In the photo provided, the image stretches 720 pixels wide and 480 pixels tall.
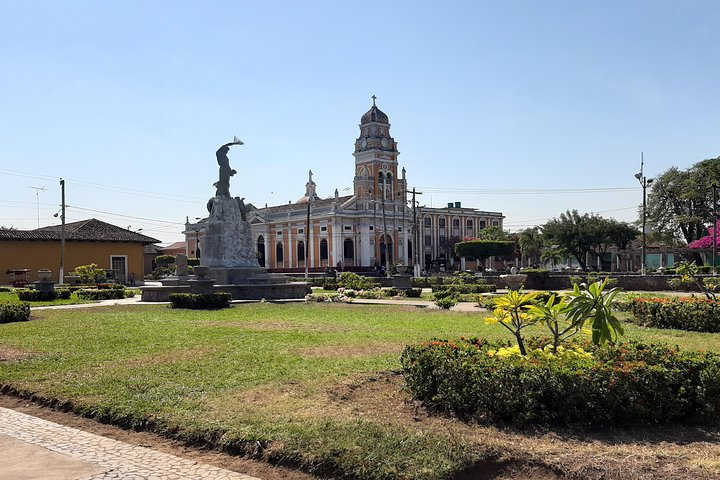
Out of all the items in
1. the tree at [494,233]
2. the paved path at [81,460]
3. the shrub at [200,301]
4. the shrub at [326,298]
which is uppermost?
the tree at [494,233]

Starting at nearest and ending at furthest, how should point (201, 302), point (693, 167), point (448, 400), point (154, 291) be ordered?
point (448, 400) < point (201, 302) < point (154, 291) < point (693, 167)

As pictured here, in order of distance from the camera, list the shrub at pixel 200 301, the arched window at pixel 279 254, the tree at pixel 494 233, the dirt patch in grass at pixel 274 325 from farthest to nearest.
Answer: the tree at pixel 494 233, the arched window at pixel 279 254, the shrub at pixel 200 301, the dirt patch in grass at pixel 274 325

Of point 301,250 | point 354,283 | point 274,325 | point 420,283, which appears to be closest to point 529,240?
point 301,250

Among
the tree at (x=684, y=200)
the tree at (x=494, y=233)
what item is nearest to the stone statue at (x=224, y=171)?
the tree at (x=684, y=200)

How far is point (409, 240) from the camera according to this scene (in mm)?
74375

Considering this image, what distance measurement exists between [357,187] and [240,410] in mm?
64547

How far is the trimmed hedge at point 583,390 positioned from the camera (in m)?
5.59

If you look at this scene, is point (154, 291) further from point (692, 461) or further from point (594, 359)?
point (692, 461)

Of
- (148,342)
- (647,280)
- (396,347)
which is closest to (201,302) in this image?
(148,342)

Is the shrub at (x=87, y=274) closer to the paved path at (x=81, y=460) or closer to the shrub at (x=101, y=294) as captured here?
the shrub at (x=101, y=294)

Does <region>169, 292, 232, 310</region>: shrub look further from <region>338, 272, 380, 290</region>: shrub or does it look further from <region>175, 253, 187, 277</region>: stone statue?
<region>338, 272, 380, 290</region>: shrub

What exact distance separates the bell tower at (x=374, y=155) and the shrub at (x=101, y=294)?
43.6 m

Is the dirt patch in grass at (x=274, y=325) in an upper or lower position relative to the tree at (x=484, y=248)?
lower

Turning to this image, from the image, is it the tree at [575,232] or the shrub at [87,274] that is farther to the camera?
the tree at [575,232]
